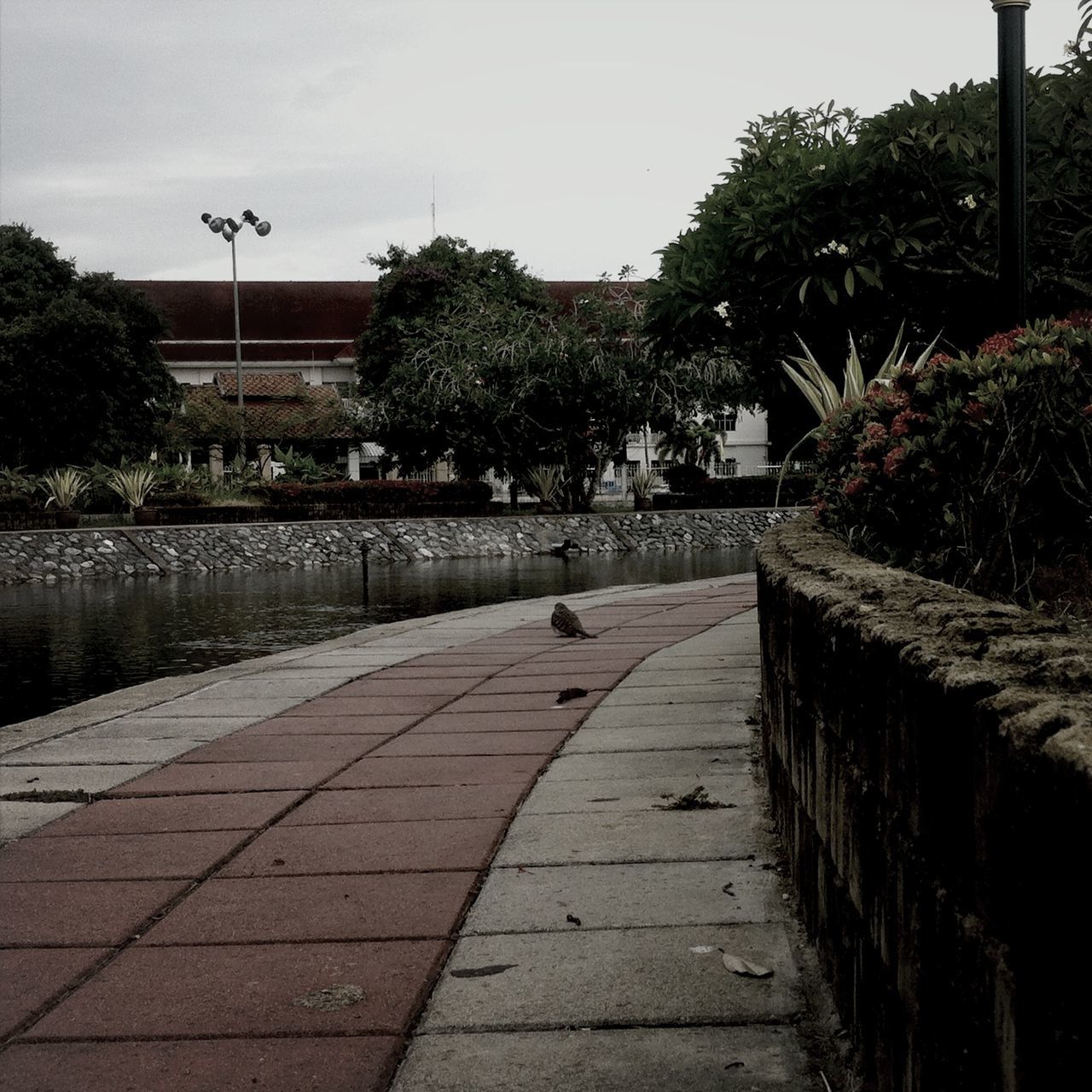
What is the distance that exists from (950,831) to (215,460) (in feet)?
170

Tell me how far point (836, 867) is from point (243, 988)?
4.29 ft

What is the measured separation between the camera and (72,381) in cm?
3878

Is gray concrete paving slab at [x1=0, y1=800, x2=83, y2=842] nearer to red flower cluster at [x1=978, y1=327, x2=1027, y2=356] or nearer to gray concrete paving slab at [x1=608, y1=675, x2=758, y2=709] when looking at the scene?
gray concrete paving slab at [x1=608, y1=675, x2=758, y2=709]

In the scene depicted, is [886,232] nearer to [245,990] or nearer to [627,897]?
[627,897]

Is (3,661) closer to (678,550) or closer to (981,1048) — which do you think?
(981,1048)

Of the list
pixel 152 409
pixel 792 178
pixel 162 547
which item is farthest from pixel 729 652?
pixel 152 409

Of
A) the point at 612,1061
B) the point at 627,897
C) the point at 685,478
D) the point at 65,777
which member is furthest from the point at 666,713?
the point at 685,478

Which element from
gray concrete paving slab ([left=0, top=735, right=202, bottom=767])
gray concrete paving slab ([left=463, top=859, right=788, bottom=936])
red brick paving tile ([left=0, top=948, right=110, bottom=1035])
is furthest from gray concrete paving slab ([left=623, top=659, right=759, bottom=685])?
red brick paving tile ([left=0, top=948, right=110, bottom=1035])

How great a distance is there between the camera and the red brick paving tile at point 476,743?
5.80m

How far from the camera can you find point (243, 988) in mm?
3076

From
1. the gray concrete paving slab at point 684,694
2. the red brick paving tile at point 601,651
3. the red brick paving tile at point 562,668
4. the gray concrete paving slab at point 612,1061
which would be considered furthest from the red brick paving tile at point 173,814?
the red brick paving tile at point 601,651

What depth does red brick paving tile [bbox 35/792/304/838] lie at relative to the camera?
458cm

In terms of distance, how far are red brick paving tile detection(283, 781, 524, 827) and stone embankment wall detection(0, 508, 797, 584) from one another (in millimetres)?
20910

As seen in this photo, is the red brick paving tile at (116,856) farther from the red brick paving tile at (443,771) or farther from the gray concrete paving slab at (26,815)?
the red brick paving tile at (443,771)
